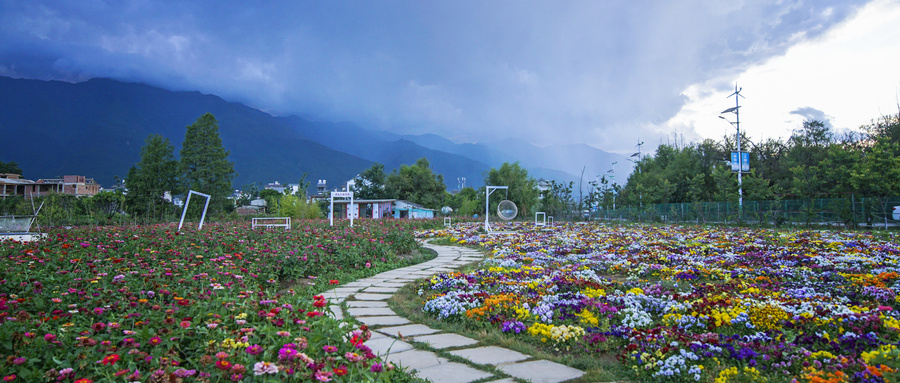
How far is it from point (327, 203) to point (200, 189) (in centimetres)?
1401

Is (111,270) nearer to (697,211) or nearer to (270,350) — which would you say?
(270,350)

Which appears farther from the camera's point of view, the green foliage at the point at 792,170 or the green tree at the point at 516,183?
the green tree at the point at 516,183

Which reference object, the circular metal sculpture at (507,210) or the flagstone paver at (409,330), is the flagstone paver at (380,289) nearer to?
the flagstone paver at (409,330)

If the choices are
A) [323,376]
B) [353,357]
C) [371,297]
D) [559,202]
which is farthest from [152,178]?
[323,376]

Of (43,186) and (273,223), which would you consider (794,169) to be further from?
(43,186)

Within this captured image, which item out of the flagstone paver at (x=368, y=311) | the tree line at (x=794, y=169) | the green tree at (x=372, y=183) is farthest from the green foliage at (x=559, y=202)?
the green tree at (x=372, y=183)

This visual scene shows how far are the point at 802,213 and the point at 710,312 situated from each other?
20.4 metres

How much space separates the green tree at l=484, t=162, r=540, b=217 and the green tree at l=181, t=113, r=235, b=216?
2344cm

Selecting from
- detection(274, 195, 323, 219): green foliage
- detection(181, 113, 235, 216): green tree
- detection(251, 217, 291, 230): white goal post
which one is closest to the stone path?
detection(251, 217, 291, 230): white goal post

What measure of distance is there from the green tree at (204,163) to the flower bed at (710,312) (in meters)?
27.2

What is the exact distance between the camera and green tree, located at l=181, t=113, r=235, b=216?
28906 mm

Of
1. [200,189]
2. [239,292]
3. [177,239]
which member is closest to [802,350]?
[239,292]

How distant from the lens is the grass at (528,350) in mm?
2951

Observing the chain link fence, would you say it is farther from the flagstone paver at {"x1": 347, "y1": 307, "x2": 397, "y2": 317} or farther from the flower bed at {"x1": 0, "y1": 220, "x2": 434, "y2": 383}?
the flower bed at {"x1": 0, "y1": 220, "x2": 434, "y2": 383}
